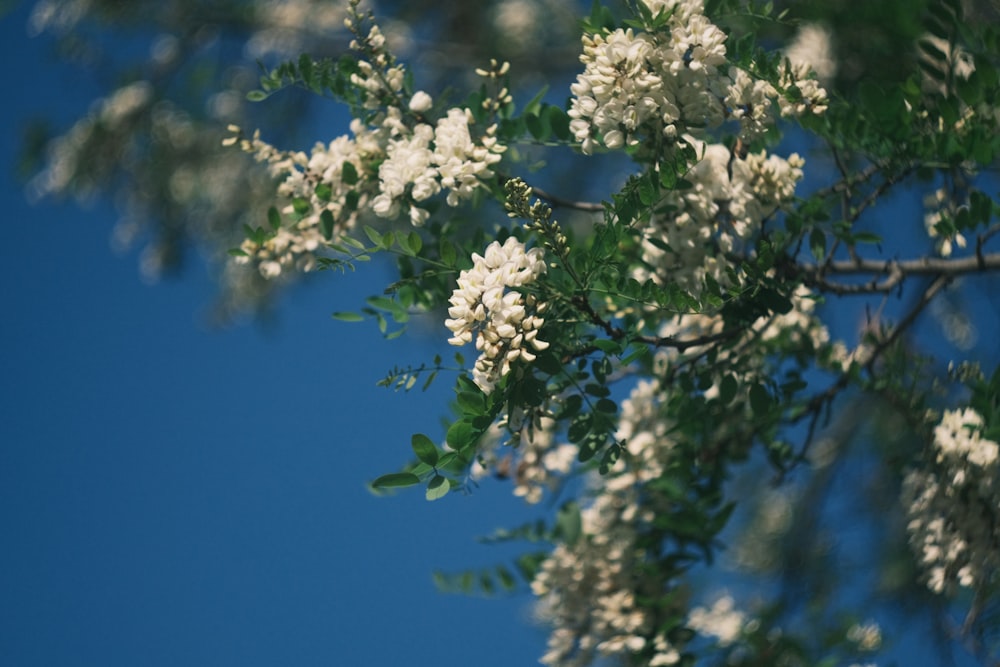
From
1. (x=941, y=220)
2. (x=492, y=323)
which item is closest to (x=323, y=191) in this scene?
(x=492, y=323)

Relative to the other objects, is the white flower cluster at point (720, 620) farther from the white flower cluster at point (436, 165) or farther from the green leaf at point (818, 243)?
the white flower cluster at point (436, 165)

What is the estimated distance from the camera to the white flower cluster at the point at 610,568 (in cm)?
191

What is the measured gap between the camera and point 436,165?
1.44 meters

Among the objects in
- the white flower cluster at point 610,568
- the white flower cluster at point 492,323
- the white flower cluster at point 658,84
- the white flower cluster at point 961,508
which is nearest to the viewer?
the white flower cluster at point 492,323

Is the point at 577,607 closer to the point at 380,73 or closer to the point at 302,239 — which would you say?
the point at 302,239

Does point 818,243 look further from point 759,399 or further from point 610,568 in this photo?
point 610,568

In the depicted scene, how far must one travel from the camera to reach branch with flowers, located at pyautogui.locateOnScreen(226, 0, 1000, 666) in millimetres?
1267

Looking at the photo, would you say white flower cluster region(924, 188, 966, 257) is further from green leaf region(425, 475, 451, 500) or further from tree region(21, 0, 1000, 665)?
green leaf region(425, 475, 451, 500)

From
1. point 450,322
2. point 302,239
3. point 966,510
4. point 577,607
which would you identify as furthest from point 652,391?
point 450,322

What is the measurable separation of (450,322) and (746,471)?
221cm

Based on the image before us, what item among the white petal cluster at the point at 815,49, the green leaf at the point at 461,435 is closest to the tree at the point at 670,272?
the green leaf at the point at 461,435

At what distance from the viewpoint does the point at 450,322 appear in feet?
3.77

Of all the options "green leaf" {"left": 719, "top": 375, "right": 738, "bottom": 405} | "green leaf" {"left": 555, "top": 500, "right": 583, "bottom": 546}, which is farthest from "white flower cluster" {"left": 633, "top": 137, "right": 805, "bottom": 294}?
"green leaf" {"left": 555, "top": 500, "right": 583, "bottom": 546}

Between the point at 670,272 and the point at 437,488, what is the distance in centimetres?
58
